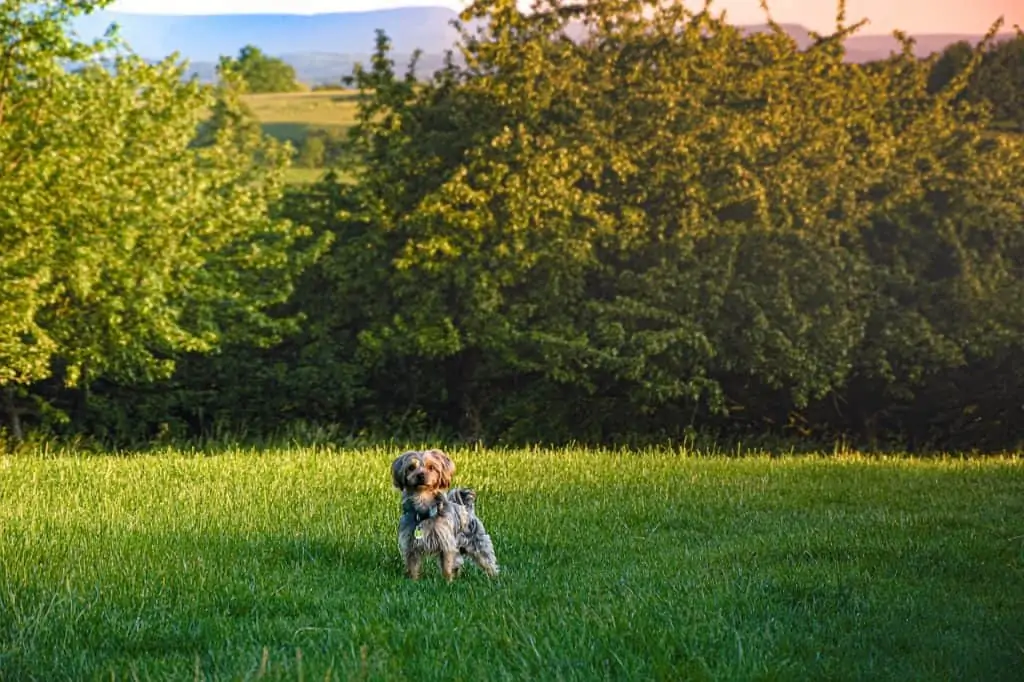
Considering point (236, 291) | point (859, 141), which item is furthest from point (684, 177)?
point (236, 291)

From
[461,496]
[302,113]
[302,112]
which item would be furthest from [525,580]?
[302,112]

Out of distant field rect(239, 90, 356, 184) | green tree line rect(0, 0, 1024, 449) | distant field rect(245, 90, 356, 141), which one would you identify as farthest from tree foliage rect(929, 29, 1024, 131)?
distant field rect(245, 90, 356, 141)

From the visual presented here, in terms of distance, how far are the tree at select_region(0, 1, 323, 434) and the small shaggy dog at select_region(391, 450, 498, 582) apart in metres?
12.6

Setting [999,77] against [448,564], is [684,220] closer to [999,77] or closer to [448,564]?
[999,77]

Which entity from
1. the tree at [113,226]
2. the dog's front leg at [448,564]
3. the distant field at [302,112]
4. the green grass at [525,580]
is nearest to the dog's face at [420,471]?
the dog's front leg at [448,564]

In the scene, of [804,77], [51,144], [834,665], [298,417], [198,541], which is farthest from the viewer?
[298,417]

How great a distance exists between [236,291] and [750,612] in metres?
16.9

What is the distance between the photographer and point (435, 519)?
25.4 feet

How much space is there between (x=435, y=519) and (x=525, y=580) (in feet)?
2.50

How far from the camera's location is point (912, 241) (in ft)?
70.2

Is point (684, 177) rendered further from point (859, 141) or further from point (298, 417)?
point (298, 417)

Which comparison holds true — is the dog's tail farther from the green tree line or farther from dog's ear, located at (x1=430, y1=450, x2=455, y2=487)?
the green tree line

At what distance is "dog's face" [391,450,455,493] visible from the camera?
301 inches

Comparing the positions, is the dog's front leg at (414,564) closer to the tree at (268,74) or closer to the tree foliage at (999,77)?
the tree foliage at (999,77)
